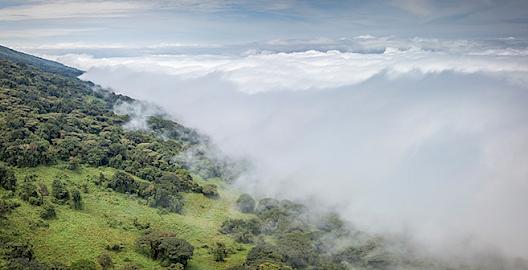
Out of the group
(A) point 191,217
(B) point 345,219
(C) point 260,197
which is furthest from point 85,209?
(B) point 345,219

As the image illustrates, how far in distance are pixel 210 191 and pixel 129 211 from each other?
93.9ft

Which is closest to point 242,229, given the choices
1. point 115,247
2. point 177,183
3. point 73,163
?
point 177,183

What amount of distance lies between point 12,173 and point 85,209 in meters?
14.3

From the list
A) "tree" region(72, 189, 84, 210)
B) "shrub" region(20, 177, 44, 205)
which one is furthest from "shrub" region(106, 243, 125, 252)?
"shrub" region(20, 177, 44, 205)

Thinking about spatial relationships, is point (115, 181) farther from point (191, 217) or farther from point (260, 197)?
point (260, 197)

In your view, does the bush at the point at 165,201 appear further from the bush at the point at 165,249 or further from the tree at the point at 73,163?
the bush at the point at 165,249

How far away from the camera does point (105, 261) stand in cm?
7106

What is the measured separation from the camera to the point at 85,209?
89875 millimetres

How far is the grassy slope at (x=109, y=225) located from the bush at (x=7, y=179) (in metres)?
6.24

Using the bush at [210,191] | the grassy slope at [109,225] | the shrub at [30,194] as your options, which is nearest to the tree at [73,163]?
the grassy slope at [109,225]

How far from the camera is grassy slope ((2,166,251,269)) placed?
73688mm

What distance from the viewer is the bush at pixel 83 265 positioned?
66.3 metres

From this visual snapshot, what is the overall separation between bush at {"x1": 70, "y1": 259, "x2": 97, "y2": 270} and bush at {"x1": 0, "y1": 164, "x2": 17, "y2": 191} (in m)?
24.0

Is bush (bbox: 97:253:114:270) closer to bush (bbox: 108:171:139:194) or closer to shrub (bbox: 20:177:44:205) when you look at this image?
shrub (bbox: 20:177:44:205)
